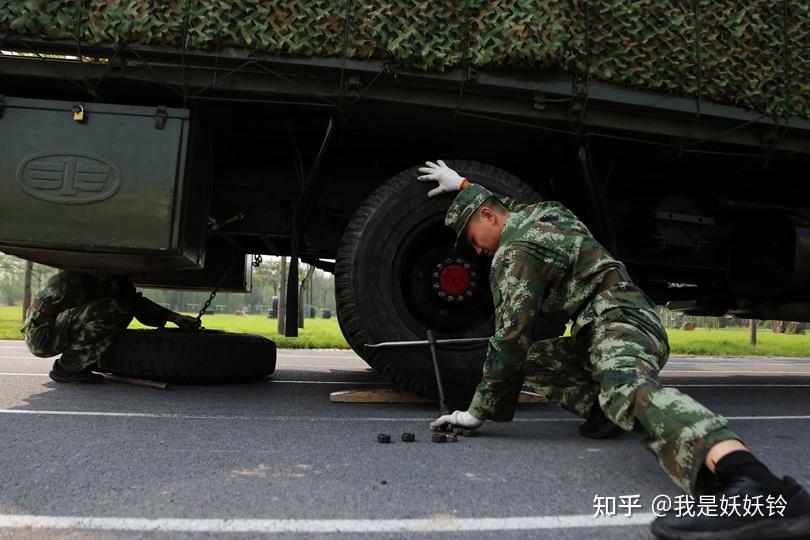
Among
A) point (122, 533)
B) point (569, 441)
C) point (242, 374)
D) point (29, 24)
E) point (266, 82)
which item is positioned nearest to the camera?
point (122, 533)

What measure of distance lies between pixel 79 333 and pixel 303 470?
2.41 meters

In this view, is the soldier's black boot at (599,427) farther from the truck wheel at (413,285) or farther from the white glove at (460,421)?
the truck wheel at (413,285)

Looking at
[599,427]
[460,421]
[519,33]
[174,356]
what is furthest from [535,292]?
[174,356]

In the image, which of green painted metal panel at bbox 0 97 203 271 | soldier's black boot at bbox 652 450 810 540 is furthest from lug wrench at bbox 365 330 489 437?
soldier's black boot at bbox 652 450 810 540

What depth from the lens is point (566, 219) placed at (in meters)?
2.32

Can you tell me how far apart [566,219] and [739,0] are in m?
1.94

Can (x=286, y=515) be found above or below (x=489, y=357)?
below

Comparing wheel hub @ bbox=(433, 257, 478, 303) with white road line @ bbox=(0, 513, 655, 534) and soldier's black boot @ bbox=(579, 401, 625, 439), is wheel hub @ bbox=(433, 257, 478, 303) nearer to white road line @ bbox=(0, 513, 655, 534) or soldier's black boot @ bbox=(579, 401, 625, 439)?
soldier's black boot @ bbox=(579, 401, 625, 439)

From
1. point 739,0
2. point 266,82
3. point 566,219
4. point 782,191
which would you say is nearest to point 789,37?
point 739,0

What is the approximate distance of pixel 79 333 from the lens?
365 cm

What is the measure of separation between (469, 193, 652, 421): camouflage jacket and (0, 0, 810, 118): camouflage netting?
1172mm

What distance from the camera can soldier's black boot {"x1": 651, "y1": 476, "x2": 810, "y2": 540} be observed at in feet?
4.27

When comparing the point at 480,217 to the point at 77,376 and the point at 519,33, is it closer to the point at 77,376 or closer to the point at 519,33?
Result: the point at 519,33

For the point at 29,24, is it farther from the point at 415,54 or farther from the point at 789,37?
the point at 789,37
